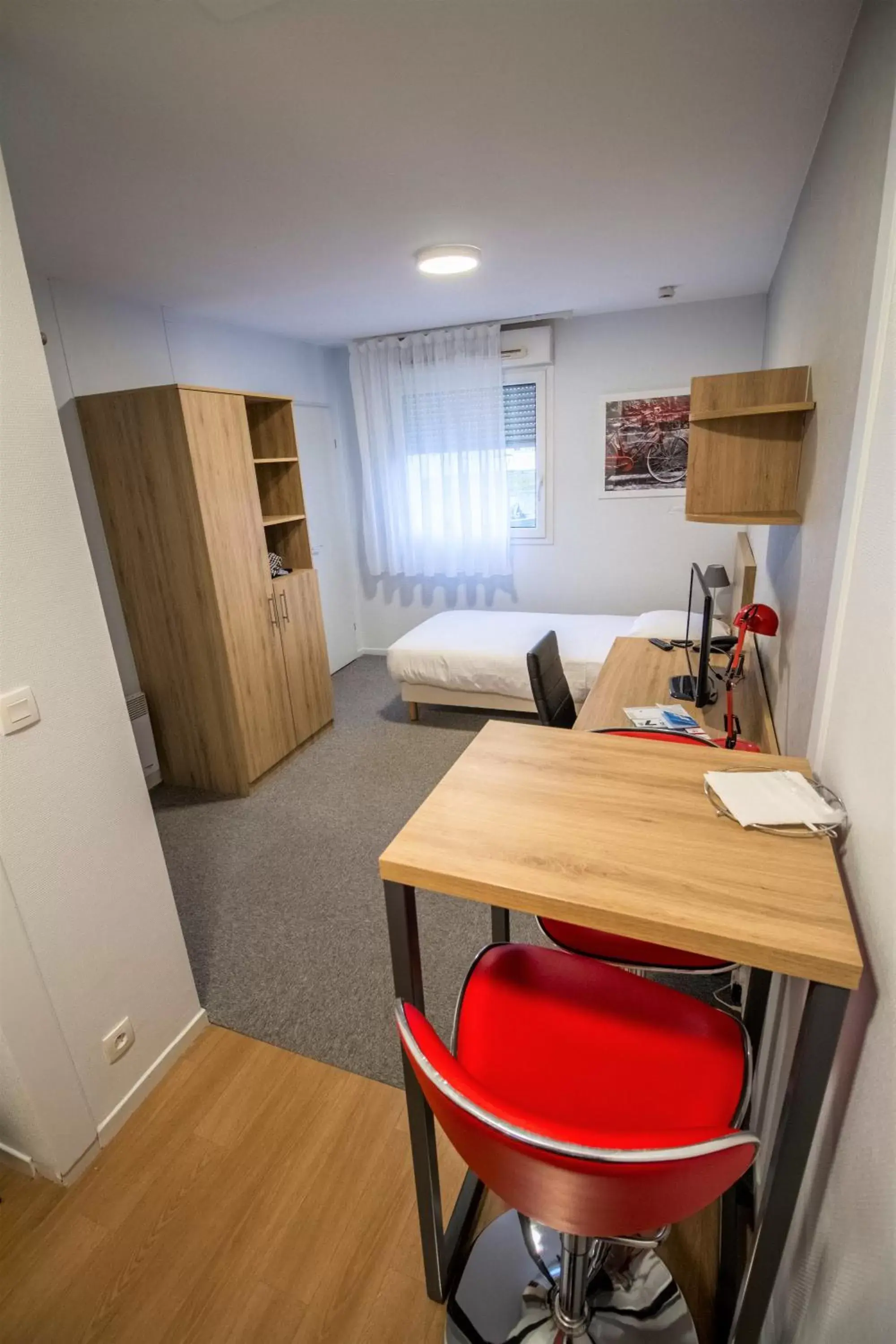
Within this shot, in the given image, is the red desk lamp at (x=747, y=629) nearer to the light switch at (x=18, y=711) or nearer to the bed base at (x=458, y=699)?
the light switch at (x=18, y=711)

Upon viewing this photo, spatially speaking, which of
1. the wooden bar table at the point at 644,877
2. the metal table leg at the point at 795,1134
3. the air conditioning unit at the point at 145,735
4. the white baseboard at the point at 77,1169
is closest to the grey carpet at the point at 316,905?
the air conditioning unit at the point at 145,735

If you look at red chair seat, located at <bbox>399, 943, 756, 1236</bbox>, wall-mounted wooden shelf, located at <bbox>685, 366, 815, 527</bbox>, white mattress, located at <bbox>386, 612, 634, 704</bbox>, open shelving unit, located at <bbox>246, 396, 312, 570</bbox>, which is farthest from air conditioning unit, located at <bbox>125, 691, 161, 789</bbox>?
wall-mounted wooden shelf, located at <bbox>685, 366, 815, 527</bbox>

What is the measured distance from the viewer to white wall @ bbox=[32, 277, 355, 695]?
285 centimetres

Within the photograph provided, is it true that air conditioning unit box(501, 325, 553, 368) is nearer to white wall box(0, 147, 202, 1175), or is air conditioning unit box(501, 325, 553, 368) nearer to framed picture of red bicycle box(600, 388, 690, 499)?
framed picture of red bicycle box(600, 388, 690, 499)

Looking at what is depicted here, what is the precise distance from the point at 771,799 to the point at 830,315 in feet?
4.16

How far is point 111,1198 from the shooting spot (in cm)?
152

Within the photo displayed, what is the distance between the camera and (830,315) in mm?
1502

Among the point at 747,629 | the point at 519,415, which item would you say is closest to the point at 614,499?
the point at 519,415

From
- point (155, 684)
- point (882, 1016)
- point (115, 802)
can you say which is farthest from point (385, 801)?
point (882, 1016)

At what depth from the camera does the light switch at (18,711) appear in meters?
1.31

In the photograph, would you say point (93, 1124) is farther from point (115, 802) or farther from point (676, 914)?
point (676, 914)

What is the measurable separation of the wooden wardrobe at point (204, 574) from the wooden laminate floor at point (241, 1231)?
1857 mm

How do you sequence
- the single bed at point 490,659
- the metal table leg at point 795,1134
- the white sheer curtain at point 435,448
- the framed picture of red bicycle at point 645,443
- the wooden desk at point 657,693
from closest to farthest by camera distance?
the metal table leg at point 795,1134
the wooden desk at point 657,693
the single bed at point 490,659
the framed picture of red bicycle at point 645,443
the white sheer curtain at point 435,448

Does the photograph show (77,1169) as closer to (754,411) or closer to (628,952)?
(628,952)
